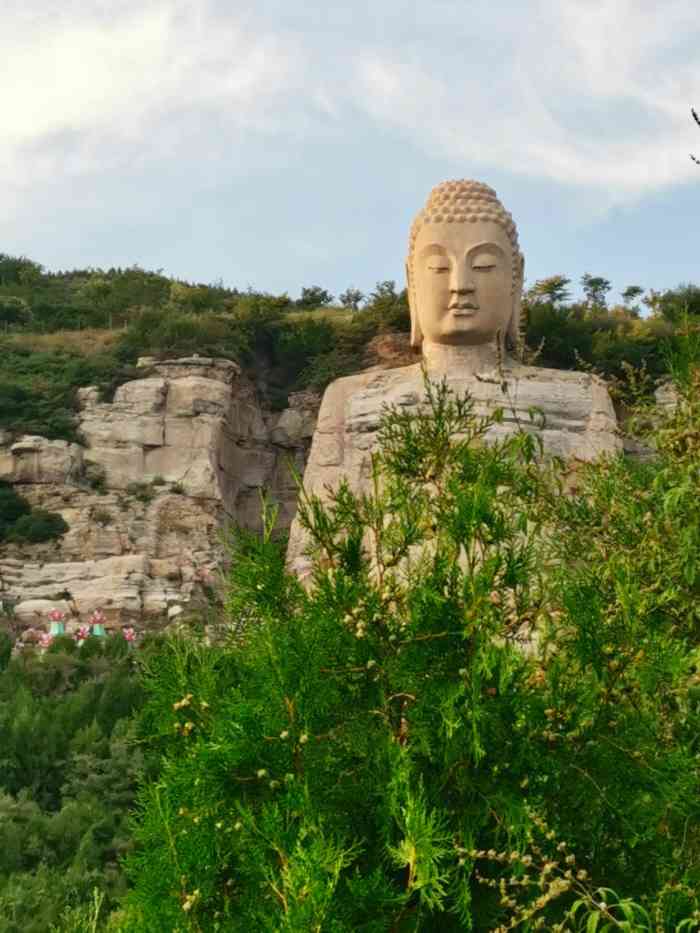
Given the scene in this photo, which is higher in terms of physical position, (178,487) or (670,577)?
(670,577)

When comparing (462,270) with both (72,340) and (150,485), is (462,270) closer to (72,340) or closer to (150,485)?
(150,485)

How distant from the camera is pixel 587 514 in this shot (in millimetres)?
5957

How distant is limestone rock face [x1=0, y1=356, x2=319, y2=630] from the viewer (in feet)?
67.7

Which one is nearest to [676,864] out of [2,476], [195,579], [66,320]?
[195,579]

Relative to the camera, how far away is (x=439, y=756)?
15.3 feet

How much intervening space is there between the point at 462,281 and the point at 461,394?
97cm

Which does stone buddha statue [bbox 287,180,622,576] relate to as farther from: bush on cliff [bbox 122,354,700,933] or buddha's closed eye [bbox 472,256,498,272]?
bush on cliff [bbox 122,354,700,933]

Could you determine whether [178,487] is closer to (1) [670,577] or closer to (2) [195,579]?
(2) [195,579]

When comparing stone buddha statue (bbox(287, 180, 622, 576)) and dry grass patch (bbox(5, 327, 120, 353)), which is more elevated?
stone buddha statue (bbox(287, 180, 622, 576))

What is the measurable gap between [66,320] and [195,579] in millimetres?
11704

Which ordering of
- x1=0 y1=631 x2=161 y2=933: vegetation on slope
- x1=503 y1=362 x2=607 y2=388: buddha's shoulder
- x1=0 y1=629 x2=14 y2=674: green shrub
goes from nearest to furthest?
1. x1=0 y1=631 x2=161 y2=933: vegetation on slope
2. x1=503 y1=362 x2=607 y2=388: buddha's shoulder
3. x1=0 y1=629 x2=14 y2=674: green shrub

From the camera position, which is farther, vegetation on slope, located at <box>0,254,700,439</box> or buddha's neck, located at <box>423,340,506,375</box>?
vegetation on slope, located at <box>0,254,700,439</box>

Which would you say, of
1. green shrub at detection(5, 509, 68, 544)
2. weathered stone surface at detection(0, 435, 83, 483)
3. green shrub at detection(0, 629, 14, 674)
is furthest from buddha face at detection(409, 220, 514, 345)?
weathered stone surface at detection(0, 435, 83, 483)

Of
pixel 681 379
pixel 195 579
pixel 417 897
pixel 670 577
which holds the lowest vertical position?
pixel 195 579
